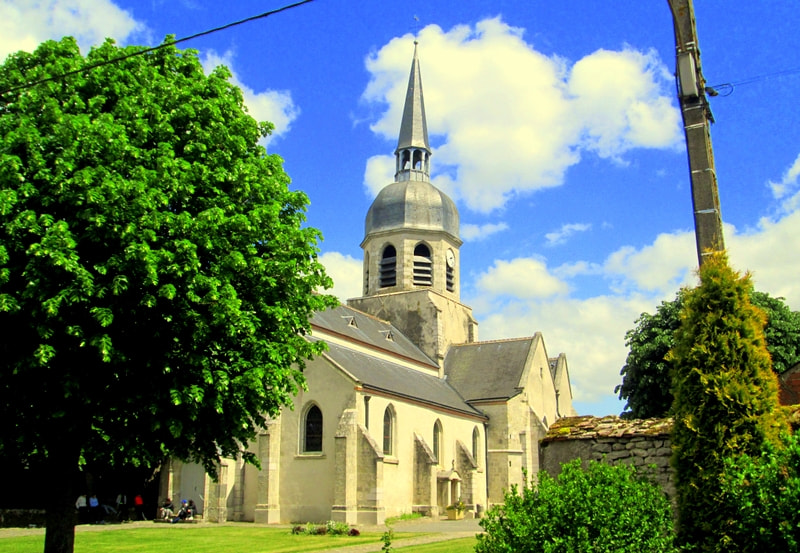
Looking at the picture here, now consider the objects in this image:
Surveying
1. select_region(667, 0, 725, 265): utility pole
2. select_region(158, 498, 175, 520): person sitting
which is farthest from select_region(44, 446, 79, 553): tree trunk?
select_region(158, 498, 175, 520): person sitting

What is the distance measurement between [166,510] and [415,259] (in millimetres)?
21120

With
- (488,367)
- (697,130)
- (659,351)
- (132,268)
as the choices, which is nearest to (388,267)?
(488,367)

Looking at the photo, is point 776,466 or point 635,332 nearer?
point 776,466

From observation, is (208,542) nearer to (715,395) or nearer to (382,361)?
(715,395)

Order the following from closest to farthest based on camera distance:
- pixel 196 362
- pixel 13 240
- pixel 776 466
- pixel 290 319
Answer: pixel 776 466 → pixel 13 240 → pixel 196 362 → pixel 290 319

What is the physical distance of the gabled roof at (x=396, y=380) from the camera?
32.0 metres

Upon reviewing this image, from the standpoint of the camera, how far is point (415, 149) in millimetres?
47406

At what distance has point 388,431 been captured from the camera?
3238 centimetres

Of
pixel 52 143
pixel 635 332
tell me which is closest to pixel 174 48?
pixel 52 143

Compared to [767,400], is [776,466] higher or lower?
lower

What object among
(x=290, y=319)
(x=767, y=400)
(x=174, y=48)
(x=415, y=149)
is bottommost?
(x=767, y=400)

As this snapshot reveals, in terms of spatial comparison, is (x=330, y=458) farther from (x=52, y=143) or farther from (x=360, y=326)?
(x=52, y=143)

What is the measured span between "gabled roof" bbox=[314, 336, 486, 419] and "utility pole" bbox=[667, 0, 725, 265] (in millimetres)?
21596

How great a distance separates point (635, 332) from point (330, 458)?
13.9 meters
